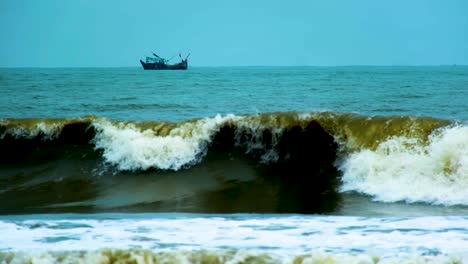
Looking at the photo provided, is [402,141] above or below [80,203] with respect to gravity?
above

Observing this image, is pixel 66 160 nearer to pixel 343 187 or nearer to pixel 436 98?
pixel 343 187

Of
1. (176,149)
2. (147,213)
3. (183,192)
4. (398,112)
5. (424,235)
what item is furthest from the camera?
(398,112)

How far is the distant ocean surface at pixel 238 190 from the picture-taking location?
7102mm

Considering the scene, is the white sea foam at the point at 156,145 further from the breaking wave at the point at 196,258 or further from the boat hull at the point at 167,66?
the boat hull at the point at 167,66

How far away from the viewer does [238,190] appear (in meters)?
11.9

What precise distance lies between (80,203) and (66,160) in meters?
3.60

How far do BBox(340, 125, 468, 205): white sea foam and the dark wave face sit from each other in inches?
0.7

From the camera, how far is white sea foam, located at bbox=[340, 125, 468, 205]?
10359 mm

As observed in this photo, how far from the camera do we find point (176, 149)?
551 inches

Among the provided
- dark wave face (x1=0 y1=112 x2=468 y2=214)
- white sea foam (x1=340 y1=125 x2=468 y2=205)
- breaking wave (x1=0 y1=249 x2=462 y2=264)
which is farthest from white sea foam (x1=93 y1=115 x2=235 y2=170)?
breaking wave (x1=0 y1=249 x2=462 y2=264)

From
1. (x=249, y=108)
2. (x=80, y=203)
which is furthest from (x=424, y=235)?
(x=249, y=108)

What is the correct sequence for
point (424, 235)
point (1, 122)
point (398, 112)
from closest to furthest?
point (424, 235), point (1, 122), point (398, 112)

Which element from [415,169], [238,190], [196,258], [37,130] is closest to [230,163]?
[238,190]

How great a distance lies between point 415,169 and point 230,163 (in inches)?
147
